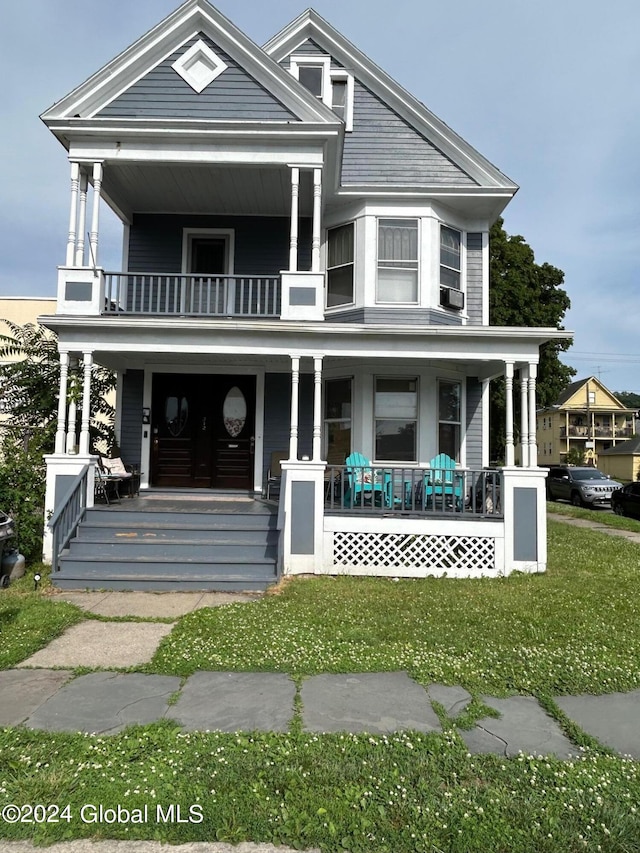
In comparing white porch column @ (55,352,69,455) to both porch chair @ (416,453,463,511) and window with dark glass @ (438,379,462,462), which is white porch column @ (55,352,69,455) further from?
window with dark glass @ (438,379,462,462)

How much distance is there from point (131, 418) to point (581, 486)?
1872 cm

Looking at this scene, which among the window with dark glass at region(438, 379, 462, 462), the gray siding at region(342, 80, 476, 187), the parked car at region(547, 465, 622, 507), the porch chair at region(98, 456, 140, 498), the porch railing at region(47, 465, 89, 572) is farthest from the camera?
the parked car at region(547, 465, 622, 507)

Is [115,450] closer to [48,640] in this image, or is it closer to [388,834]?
[48,640]

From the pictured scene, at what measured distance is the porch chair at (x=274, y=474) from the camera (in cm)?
1033

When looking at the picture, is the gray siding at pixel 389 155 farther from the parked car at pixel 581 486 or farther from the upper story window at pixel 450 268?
the parked car at pixel 581 486

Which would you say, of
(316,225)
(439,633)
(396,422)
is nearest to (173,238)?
(316,225)

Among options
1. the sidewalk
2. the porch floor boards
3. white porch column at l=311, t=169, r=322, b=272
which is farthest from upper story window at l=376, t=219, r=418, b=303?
the sidewalk

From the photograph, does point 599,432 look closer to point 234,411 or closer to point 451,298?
point 451,298

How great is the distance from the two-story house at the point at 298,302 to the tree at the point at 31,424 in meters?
0.46

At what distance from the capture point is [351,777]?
9.49 feet

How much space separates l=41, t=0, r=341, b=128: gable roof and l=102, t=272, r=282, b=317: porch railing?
269 cm

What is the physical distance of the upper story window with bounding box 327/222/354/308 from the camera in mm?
10750

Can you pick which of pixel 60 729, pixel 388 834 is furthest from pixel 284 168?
pixel 388 834

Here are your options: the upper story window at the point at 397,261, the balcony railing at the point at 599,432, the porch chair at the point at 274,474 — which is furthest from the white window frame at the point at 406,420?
the balcony railing at the point at 599,432
